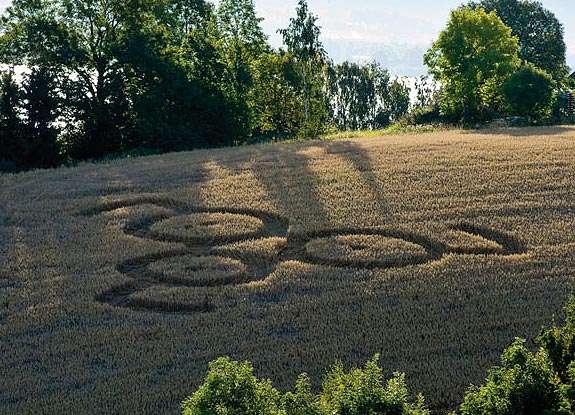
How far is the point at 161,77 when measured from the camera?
41.3 meters

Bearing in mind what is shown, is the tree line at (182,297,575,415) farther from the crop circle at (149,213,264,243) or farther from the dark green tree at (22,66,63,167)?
the dark green tree at (22,66,63,167)

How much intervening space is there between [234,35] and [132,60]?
1386 centimetres

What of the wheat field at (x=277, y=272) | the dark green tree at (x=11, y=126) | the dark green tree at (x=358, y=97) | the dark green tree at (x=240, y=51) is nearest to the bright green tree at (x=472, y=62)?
the dark green tree at (x=240, y=51)

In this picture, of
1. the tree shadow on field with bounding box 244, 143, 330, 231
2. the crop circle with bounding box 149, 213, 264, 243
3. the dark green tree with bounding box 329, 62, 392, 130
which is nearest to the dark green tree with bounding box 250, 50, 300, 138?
the tree shadow on field with bounding box 244, 143, 330, 231

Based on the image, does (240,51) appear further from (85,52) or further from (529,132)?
(529,132)

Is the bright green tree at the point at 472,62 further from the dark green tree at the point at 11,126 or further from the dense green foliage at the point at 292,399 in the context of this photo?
the dense green foliage at the point at 292,399

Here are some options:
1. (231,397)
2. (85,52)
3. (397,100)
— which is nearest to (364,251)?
(231,397)

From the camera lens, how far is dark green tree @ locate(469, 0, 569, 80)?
253 feet

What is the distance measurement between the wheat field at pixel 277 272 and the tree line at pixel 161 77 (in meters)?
12.3

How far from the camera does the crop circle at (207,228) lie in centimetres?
1753

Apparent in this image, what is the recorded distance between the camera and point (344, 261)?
1548 centimetres

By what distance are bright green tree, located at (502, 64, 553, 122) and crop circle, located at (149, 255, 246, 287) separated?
26.7 m

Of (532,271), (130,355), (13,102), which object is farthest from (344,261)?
(13,102)

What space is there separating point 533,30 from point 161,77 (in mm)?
48954
